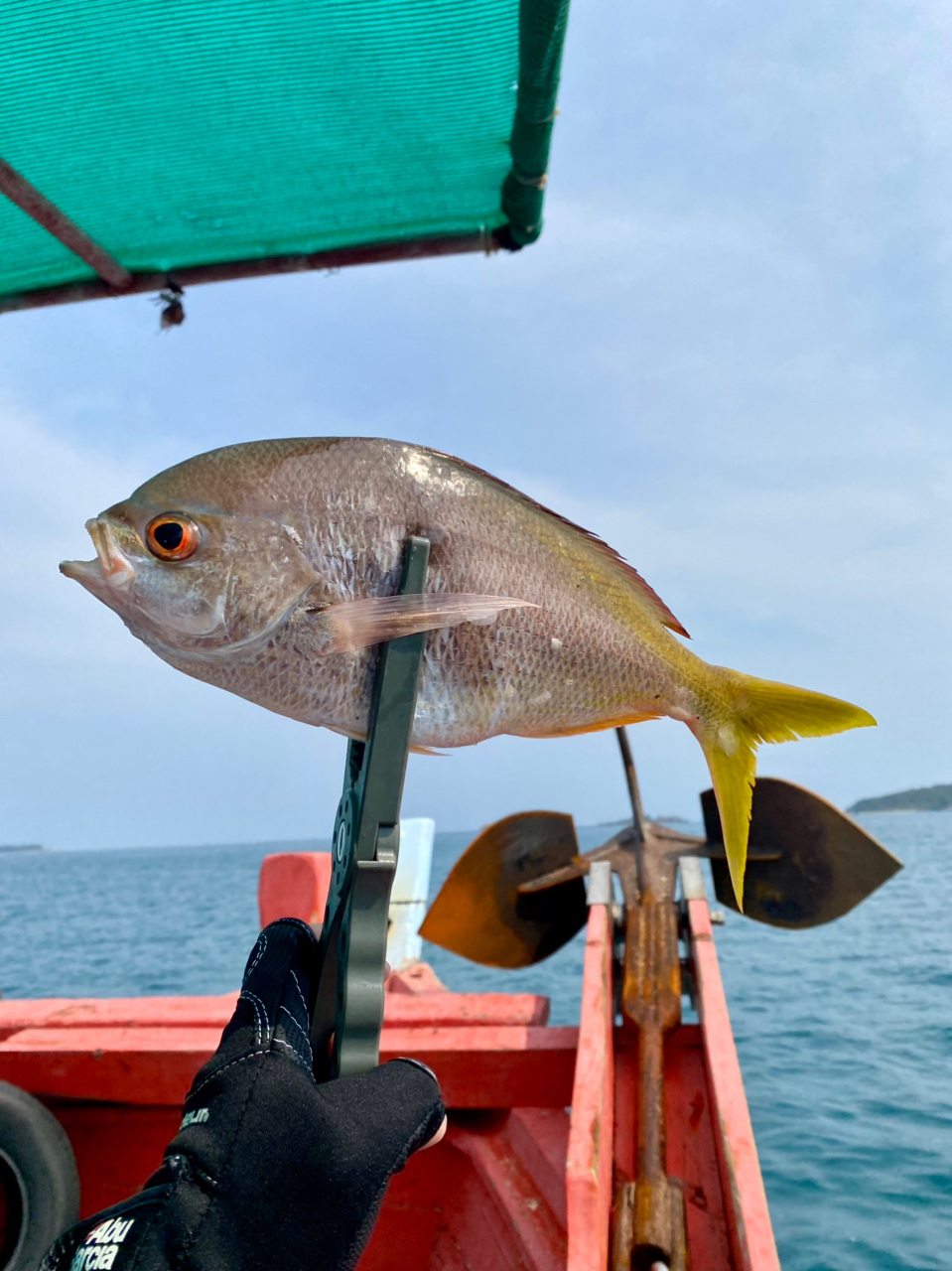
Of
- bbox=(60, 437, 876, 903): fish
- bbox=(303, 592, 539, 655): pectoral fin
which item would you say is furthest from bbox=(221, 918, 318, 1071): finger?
bbox=(303, 592, 539, 655): pectoral fin

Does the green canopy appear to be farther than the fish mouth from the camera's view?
Yes

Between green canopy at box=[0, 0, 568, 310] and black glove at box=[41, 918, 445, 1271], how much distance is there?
2.17m

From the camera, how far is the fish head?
1189 mm

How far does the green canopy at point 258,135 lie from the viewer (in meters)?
2.16

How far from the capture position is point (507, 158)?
255cm

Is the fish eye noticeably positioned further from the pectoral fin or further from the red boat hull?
the red boat hull

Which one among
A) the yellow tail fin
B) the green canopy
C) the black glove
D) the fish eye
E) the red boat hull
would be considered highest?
the green canopy

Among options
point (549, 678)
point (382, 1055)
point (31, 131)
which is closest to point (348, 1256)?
point (549, 678)

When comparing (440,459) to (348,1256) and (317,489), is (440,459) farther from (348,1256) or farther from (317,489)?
(348,1256)

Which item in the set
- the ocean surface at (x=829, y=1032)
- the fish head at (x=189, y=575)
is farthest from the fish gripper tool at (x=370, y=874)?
the ocean surface at (x=829, y=1032)

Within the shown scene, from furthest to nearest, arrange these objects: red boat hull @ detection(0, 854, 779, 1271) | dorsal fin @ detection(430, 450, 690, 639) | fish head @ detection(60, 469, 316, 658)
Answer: red boat hull @ detection(0, 854, 779, 1271) < dorsal fin @ detection(430, 450, 690, 639) < fish head @ detection(60, 469, 316, 658)

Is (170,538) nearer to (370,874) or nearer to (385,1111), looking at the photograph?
(370,874)

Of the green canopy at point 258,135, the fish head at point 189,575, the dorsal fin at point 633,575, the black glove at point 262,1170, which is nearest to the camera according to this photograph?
the black glove at point 262,1170

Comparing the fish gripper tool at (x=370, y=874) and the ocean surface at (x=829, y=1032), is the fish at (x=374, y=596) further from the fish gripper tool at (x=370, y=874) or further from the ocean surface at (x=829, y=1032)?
the ocean surface at (x=829, y=1032)
